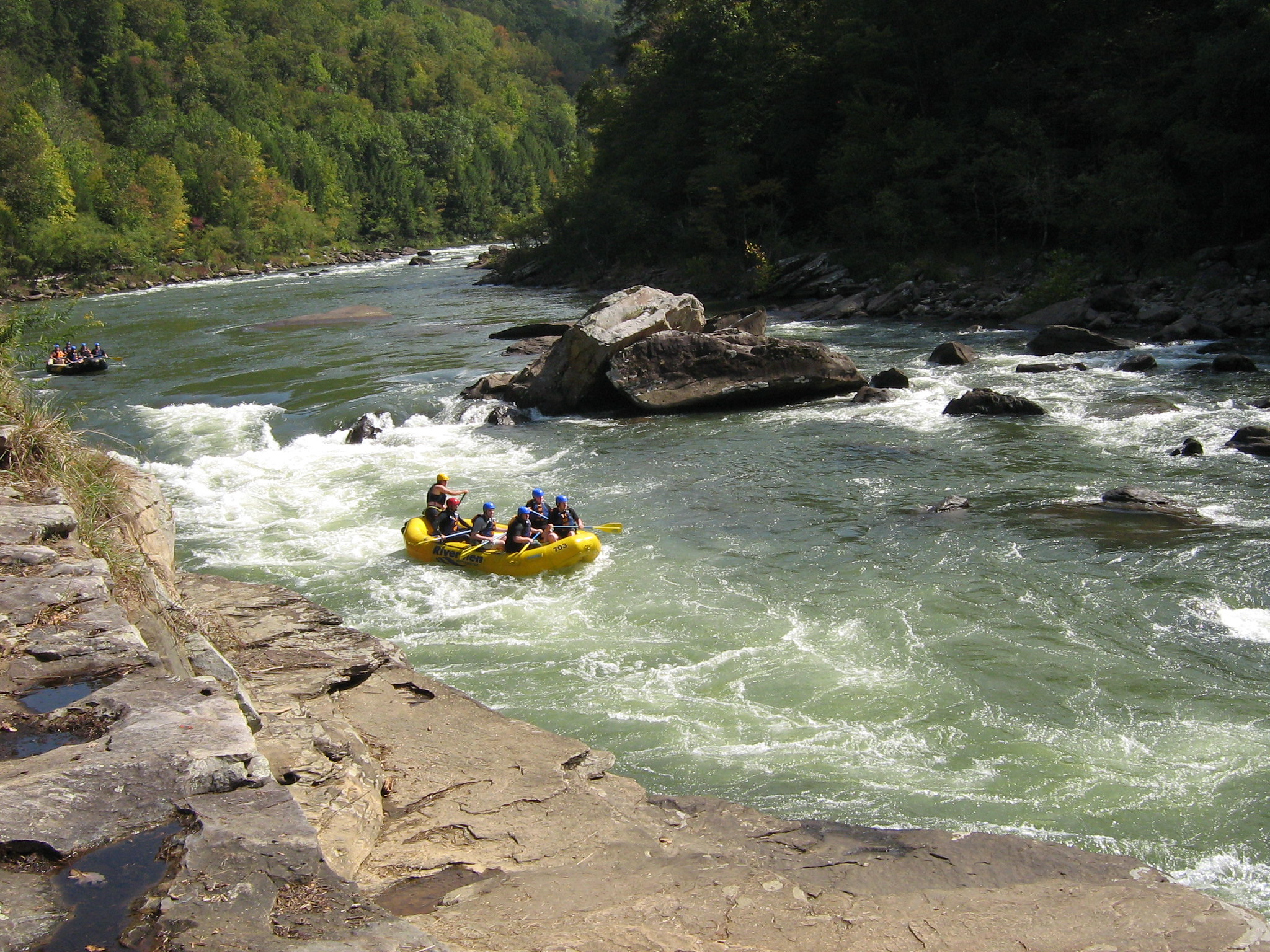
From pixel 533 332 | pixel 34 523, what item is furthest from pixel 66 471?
pixel 533 332

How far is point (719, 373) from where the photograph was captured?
58.2 feet

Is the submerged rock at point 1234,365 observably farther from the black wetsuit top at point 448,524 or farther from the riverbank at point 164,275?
the riverbank at point 164,275

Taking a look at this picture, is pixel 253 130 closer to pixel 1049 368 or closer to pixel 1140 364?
pixel 1049 368

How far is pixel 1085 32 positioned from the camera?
29266mm

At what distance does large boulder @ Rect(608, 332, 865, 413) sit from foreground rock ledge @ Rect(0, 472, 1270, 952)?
1170 cm

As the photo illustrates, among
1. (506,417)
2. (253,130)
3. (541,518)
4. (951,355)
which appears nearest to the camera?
(541,518)

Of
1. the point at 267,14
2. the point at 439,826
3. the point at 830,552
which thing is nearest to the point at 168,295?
the point at 830,552

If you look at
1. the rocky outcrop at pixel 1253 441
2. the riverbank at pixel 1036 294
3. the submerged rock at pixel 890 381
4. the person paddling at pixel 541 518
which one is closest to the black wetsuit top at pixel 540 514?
the person paddling at pixel 541 518

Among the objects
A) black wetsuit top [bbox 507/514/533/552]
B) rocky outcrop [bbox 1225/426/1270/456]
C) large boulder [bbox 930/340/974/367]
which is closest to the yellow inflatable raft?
black wetsuit top [bbox 507/514/533/552]

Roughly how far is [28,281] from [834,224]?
4506 cm

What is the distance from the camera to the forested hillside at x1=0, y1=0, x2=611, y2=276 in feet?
206

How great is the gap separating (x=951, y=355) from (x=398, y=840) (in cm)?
1677

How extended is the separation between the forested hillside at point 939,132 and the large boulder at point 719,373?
11.7 metres

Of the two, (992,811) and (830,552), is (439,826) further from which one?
(830,552)
